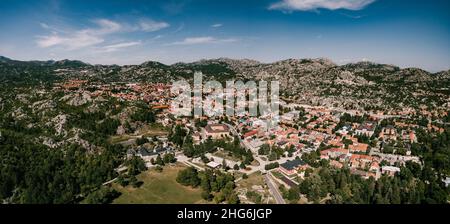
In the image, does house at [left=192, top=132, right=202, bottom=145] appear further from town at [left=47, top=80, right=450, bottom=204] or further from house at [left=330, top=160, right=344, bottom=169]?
house at [left=330, top=160, right=344, bottom=169]

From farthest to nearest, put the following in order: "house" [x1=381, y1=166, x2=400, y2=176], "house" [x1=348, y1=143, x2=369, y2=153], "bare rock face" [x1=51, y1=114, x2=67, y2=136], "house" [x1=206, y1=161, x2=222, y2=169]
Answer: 1. "bare rock face" [x1=51, y1=114, x2=67, y2=136]
2. "house" [x1=348, y1=143, x2=369, y2=153]
3. "house" [x1=206, y1=161, x2=222, y2=169]
4. "house" [x1=381, y1=166, x2=400, y2=176]

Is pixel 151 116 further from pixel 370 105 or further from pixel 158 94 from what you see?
pixel 370 105

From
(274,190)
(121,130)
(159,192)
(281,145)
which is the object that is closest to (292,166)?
(274,190)

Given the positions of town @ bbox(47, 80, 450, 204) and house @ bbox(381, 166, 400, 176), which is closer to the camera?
house @ bbox(381, 166, 400, 176)

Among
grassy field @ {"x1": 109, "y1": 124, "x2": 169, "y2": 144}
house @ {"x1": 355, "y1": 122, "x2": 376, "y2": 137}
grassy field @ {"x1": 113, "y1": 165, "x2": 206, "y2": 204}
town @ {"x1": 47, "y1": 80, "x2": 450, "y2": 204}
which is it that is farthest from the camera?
house @ {"x1": 355, "y1": 122, "x2": 376, "y2": 137}
